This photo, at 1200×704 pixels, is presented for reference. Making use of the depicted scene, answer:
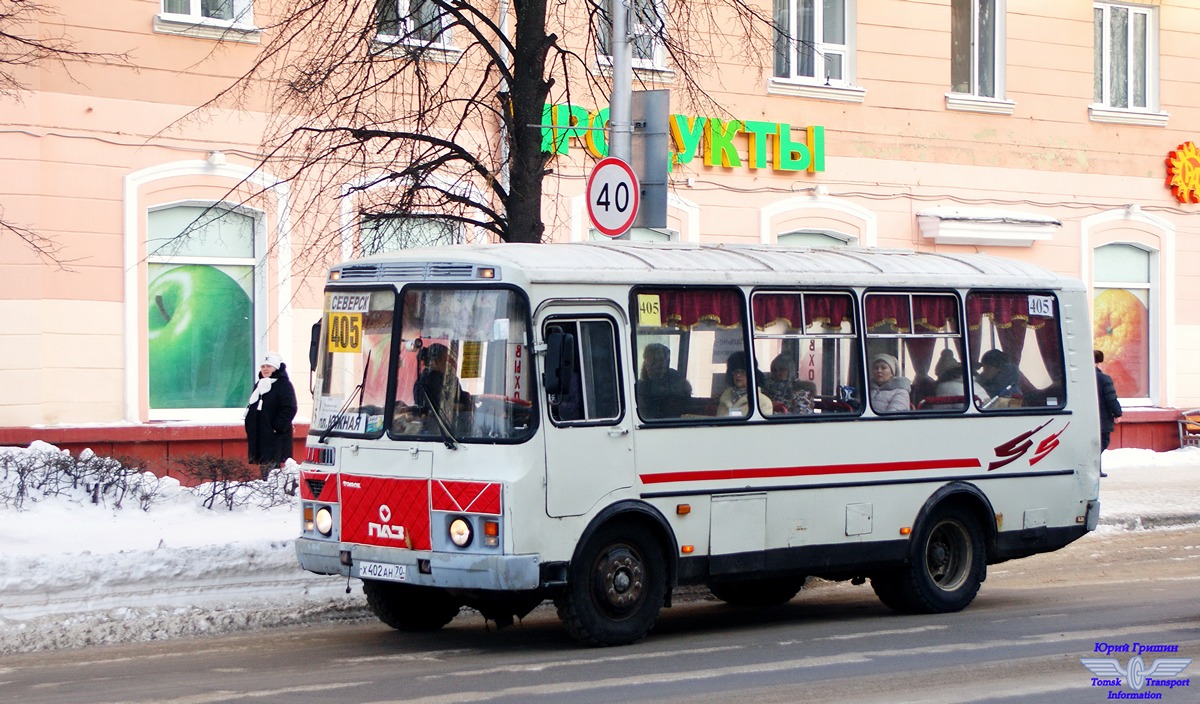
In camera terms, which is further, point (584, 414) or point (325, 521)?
point (325, 521)

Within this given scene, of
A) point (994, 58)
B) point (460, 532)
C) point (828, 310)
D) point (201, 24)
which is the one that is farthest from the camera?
point (994, 58)

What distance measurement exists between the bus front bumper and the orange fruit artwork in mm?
17886

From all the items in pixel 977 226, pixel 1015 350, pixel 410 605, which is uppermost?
pixel 977 226

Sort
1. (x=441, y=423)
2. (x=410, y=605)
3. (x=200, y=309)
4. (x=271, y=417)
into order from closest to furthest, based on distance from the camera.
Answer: (x=441, y=423) → (x=410, y=605) → (x=271, y=417) → (x=200, y=309)

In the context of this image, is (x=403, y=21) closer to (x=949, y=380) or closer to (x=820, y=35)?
(x=949, y=380)

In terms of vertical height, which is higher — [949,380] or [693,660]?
[949,380]

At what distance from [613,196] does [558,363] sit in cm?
391

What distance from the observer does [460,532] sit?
9500 mm

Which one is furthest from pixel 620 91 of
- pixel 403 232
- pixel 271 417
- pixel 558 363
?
pixel 271 417

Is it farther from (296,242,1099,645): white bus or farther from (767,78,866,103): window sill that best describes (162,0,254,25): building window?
(296,242,1099,645): white bus

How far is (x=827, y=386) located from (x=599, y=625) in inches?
99.3

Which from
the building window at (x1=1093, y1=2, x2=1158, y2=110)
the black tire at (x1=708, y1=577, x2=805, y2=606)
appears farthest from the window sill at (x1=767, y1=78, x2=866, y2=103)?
the black tire at (x1=708, y1=577, x2=805, y2=606)

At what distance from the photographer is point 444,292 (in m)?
9.84

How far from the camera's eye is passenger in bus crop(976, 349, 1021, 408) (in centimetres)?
1208
